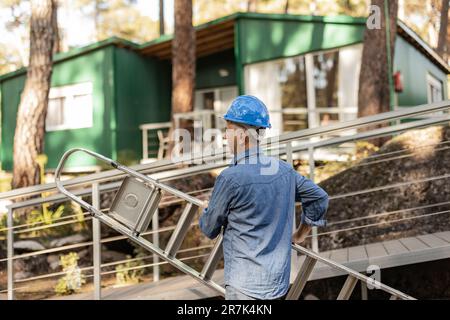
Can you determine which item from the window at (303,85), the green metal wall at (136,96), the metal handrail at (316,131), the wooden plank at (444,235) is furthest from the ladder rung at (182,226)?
the green metal wall at (136,96)

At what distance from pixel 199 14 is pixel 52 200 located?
30565 mm

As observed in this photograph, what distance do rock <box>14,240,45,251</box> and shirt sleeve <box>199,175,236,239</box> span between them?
5578mm

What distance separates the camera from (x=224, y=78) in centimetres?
1501

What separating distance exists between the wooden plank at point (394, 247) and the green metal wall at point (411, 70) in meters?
8.21

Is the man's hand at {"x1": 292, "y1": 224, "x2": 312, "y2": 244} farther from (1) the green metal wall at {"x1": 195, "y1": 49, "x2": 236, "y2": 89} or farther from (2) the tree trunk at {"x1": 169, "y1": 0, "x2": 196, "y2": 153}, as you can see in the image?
(1) the green metal wall at {"x1": 195, "y1": 49, "x2": 236, "y2": 89}

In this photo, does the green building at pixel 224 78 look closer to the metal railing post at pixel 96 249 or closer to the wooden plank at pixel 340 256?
the wooden plank at pixel 340 256

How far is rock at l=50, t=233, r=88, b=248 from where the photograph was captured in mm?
7395

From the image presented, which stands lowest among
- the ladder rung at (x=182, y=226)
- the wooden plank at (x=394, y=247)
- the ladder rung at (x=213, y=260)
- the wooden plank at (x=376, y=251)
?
the wooden plank at (x=376, y=251)

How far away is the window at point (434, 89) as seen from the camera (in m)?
14.9

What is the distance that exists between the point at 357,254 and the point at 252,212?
7.43 ft

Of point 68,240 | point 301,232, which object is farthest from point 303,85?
point 301,232

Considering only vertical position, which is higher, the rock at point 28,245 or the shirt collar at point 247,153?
the shirt collar at point 247,153

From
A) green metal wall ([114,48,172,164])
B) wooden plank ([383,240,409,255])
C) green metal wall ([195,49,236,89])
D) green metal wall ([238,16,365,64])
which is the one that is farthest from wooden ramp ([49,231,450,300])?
green metal wall ([195,49,236,89])
